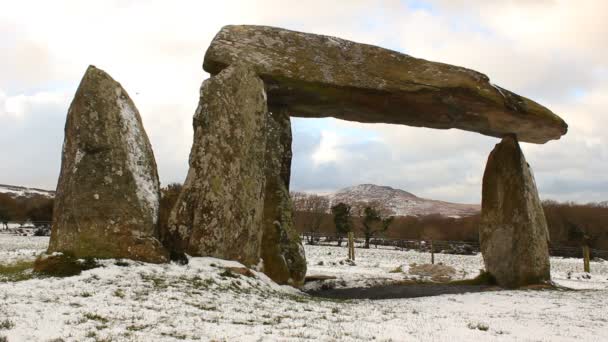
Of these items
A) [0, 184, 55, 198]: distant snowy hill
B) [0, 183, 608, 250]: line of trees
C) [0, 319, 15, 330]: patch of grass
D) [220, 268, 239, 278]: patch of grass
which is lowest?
[0, 319, 15, 330]: patch of grass

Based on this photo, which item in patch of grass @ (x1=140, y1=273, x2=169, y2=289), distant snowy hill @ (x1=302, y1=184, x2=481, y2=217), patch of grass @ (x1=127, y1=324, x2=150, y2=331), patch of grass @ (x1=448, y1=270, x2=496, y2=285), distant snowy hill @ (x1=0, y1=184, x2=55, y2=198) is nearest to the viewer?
patch of grass @ (x1=127, y1=324, x2=150, y2=331)

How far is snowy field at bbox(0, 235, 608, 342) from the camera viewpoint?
630 cm

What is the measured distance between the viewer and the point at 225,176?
11.7m

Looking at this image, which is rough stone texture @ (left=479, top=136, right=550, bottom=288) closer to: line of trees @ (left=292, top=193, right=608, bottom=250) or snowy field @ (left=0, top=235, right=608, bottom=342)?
snowy field @ (left=0, top=235, right=608, bottom=342)

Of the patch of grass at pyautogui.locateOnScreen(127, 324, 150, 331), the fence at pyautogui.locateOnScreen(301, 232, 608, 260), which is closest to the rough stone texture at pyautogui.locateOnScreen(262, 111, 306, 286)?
the patch of grass at pyautogui.locateOnScreen(127, 324, 150, 331)

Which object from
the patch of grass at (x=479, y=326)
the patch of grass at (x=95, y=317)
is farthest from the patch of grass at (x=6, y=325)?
the patch of grass at (x=479, y=326)

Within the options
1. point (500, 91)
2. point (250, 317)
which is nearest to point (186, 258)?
point (250, 317)

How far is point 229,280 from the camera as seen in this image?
10.3 metres

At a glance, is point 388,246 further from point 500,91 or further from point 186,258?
point 186,258

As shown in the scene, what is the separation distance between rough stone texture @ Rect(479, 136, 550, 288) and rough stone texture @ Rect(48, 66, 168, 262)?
10037mm

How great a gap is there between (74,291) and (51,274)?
156cm

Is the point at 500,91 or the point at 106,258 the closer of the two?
the point at 106,258

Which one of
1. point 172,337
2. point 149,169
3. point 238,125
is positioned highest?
point 238,125

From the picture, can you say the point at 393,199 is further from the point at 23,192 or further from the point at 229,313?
the point at 229,313
